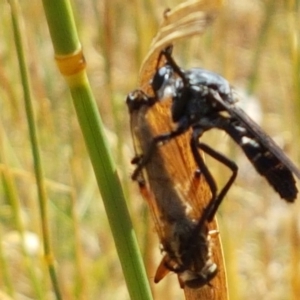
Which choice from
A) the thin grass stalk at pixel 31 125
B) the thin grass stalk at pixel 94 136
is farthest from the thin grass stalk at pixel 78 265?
the thin grass stalk at pixel 94 136

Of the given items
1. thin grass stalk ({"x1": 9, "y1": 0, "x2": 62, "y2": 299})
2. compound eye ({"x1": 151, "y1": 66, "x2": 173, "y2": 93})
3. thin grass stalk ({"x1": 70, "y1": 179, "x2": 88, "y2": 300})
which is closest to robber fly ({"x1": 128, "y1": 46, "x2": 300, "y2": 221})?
compound eye ({"x1": 151, "y1": 66, "x2": 173, "y2": 93})

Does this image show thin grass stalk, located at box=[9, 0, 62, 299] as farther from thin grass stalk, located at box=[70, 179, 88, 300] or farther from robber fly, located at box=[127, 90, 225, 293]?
thin grass stalk, located at box=[70, 179, 88, 300]

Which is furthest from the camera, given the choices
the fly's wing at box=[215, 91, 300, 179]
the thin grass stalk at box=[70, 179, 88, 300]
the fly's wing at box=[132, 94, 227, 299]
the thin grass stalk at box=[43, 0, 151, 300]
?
the thin grass stalk at box=[70, 179, 88, 300]

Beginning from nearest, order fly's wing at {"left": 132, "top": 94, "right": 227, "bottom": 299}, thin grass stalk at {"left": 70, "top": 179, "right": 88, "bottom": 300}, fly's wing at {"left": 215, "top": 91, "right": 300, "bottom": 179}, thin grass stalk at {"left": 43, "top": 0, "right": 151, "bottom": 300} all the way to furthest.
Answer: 1. thin grass stalk at {"left": 43, "top": 0, "right": 151, "bottom": 300}
2. fly's wing at {"left": 132, "top": 94, "right": 227, "bottom": 299}
3. fly's wing at {"left": 215, "top": 91, "right": 300, "bottom": 179}
4. thin grass stalk at {"left": 70, "top": 179, "right": 88, "bottom": 300}

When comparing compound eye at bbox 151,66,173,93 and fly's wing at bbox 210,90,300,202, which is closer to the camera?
compound eye at bbox 151,66,173,93

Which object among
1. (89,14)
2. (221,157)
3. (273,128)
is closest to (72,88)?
(221,157)

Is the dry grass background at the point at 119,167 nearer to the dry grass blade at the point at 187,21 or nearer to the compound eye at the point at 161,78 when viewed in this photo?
the compound eye at the point at 161,78

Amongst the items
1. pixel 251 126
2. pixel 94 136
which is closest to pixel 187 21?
pixel 94 136
